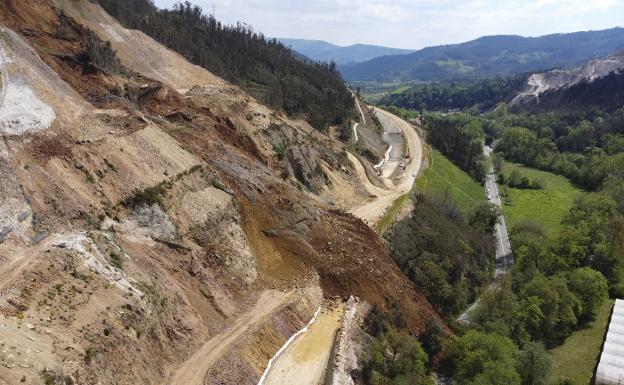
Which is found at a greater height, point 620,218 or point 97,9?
point 97,9

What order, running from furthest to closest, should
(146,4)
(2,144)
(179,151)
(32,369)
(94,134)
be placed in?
1. (146,4)
2. (179,151)
3. (94,134)
4. (2,144)
5. (32,369)

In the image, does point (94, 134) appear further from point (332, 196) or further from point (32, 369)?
point (332, 196)

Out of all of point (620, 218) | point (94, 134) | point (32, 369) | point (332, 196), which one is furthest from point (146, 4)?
point (32, 369)

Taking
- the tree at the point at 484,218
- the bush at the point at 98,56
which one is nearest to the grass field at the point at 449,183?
the tree at the point at 484,218

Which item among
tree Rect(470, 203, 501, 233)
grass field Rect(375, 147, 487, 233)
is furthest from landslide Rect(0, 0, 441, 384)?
tree Rect(470, 203, 501, 233)

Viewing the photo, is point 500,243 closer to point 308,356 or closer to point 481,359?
point 481,359

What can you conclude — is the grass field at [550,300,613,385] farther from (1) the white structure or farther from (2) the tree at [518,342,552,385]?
(2) the tree at [518,342,552,385]

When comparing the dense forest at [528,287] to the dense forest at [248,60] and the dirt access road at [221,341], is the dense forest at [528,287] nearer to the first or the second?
the dirt access road at [221,341]
